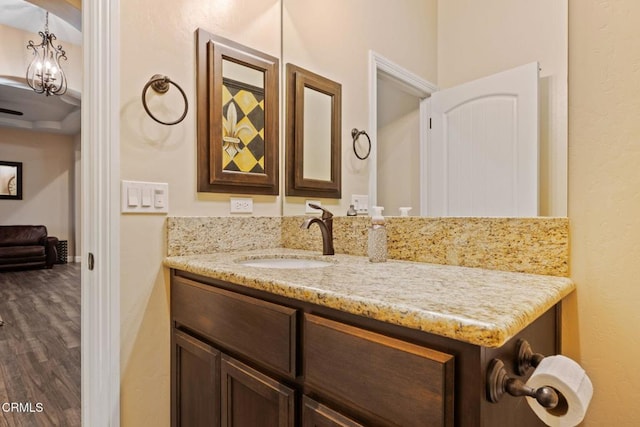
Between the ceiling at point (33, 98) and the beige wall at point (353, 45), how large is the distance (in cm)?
205

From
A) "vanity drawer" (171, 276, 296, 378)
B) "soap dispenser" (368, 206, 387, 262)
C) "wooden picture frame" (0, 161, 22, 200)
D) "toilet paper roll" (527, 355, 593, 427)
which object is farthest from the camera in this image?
"wooden picture frame" (0, 161, 22, 200)

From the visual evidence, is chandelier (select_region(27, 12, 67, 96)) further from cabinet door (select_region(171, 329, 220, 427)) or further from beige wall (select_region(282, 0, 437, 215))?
cabinet door (select_region(171, 329, 220, 427))

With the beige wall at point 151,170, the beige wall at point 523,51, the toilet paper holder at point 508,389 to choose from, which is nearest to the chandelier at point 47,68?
the beige wall at point 151,170

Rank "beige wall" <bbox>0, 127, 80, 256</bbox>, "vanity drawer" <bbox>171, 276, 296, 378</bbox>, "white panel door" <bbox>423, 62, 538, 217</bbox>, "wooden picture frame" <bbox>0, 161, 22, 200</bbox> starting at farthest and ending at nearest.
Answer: "beige wall" <bbox>0, 127, 80, 256</bbox> < "wooden picture frame" <bbox>0, 161, 22, 200</bbox> < "white panel door" <bbox>423, 62, 538, 217</bbox> < "vanity drawer" <bbox>171, 276, 296, 378</bbox>

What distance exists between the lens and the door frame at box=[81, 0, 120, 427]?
4.07 feet

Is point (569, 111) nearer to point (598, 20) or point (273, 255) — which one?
point (598, 20)

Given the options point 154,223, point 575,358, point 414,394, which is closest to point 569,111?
point 575,358

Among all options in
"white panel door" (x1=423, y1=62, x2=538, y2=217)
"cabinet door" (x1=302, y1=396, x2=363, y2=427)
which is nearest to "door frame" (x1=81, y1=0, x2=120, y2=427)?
"cabinet door" (x1=302, y1=396, x2=363, y2=427)

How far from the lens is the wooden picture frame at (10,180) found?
21.5 feet

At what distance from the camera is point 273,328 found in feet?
2.91

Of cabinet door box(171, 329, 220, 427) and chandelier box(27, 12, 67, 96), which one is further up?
chandelier box(27, 12, 67, 96)

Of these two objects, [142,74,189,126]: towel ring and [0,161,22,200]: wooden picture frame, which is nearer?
[142,74,189,126]: towel ring

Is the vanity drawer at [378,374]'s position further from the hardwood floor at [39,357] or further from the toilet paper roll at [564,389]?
the hardwood floor at [39,357]

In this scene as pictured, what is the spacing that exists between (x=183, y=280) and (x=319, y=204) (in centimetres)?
72
